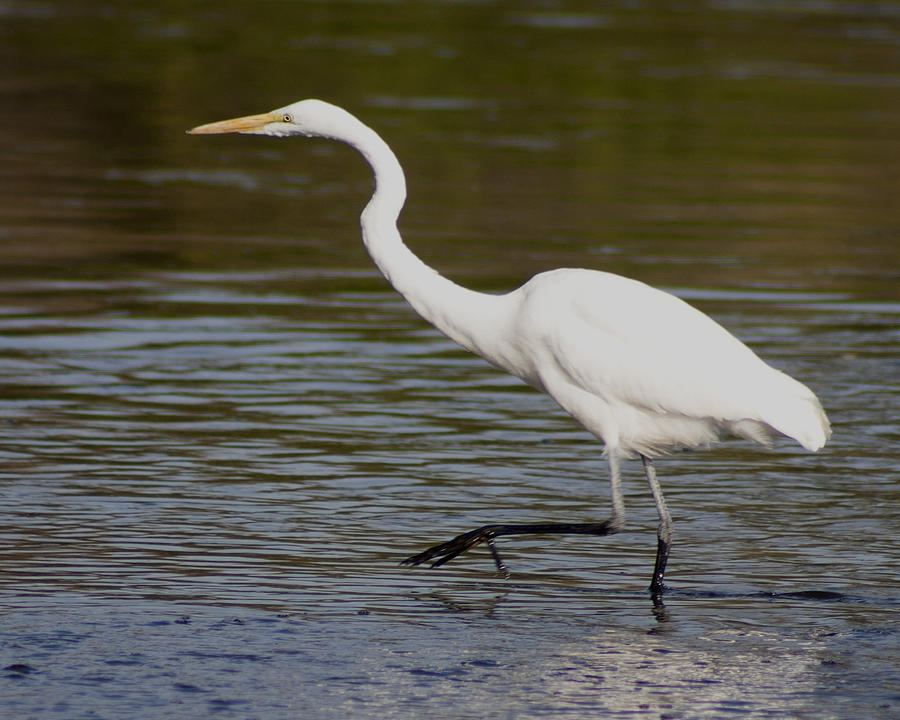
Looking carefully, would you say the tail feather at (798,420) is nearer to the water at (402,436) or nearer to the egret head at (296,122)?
the water at (402,436)

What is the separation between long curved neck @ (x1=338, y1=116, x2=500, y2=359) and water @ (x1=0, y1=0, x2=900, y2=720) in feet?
3.27

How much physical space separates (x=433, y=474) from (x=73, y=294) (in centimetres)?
485

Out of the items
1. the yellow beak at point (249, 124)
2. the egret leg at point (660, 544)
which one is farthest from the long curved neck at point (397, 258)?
the egret leg at point (660, 544)

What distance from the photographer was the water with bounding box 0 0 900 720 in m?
6.24

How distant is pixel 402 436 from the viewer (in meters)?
9.73

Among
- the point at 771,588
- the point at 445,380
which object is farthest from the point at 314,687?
the point at 445,380

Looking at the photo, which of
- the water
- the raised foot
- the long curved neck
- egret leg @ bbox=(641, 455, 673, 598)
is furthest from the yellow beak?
egret leg @ bbox=(641, 455, 673, 598)

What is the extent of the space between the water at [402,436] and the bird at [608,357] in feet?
1.63

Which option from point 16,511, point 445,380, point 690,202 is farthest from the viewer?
point 690,202

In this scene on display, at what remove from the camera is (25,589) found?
22.7 feet

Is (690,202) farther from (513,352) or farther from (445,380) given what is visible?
(513,352)

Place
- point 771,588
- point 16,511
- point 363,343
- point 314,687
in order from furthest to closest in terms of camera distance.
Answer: point 363,343 → point 16,511 → point 771,588 → point 314,687

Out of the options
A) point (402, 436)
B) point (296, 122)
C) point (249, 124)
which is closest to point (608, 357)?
point (296, 122)

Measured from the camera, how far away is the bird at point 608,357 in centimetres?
743
